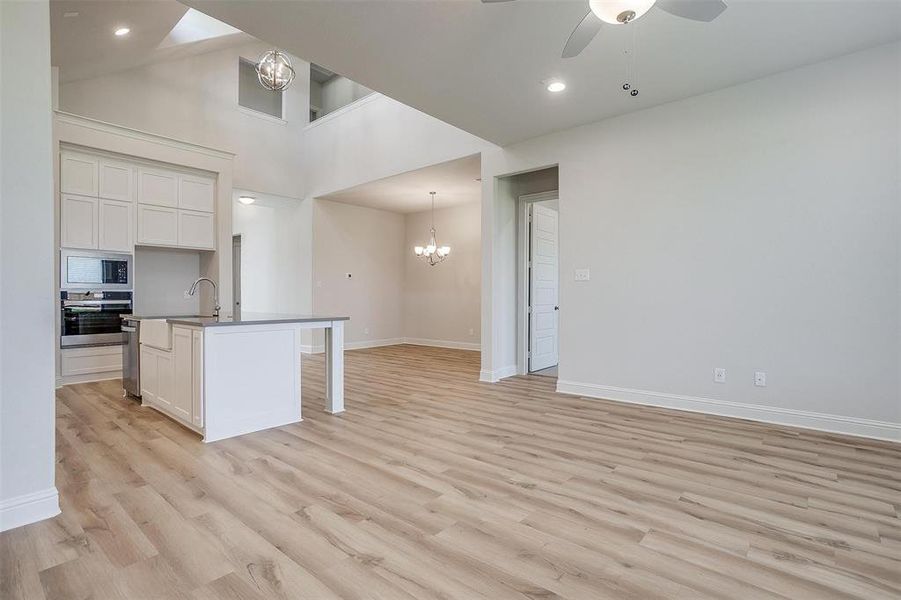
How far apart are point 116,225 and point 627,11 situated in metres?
5.97

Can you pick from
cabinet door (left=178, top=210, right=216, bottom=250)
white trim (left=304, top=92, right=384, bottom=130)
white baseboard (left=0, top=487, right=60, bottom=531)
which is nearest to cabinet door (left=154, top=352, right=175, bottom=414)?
white baseboard (left=0, top=487, right=60, bottom=531)

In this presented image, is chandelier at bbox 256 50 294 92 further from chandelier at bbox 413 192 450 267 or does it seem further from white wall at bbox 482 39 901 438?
chandelier at bbox 413 192 450 267

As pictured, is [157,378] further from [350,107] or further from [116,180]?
[350,107]

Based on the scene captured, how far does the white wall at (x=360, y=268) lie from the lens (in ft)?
26.9

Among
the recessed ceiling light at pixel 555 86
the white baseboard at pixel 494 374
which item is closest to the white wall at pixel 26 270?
the recessed ceiling light at pixel 555 86

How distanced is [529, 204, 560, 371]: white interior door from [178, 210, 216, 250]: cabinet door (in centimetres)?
448

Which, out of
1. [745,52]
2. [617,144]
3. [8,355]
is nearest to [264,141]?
[617,144]

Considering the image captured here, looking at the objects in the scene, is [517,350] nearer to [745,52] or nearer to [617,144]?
[617,144]

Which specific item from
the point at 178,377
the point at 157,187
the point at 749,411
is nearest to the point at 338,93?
the point at 157,187

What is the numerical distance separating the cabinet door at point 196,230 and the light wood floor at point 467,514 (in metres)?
3.01

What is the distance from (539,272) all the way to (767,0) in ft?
12.6

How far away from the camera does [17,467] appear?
6.64ft

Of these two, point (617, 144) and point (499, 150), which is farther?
point (499, 150)

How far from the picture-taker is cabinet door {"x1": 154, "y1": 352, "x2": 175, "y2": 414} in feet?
12.2
